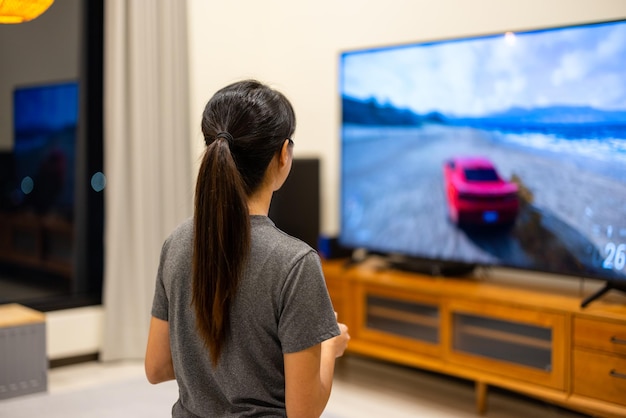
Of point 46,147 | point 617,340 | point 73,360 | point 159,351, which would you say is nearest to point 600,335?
point 617,340

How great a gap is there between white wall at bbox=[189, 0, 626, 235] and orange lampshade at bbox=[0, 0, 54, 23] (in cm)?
235

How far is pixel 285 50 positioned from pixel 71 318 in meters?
2.12

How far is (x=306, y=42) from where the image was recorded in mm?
4602

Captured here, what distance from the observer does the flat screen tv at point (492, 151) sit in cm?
305

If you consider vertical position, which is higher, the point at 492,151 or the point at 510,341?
the point at 492,151

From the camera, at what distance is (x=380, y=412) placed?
344 cm

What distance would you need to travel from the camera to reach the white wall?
162 inches

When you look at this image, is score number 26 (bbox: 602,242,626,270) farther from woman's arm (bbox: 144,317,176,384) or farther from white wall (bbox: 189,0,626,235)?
woman's arm (bbox: 144,317,176,384)

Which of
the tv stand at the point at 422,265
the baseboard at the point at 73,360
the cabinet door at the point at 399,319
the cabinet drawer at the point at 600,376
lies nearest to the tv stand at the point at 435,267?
the tv stand at the point at 422,265

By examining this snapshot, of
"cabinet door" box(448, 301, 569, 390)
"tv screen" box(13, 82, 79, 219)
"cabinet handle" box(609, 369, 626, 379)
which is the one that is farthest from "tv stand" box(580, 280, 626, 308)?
"tv screen" box(13, 82, 79, 219)

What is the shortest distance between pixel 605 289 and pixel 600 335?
0.83 ft

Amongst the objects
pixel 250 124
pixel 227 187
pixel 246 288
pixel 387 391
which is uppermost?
pixel 250 124

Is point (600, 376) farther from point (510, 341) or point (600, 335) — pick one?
point (510, 341)

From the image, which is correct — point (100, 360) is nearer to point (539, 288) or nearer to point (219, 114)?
point (539, 288)
